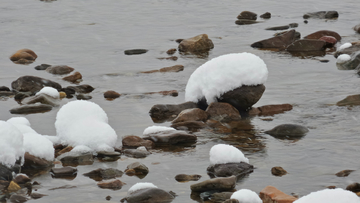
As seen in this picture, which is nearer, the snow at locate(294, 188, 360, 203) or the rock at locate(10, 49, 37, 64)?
the snow at locate(294, 188, 360, 203)

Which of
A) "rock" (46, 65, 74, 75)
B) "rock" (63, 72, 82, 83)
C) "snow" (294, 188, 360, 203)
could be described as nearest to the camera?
"snow" (294, 188, 360, 203)

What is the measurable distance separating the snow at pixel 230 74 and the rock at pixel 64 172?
11.2 feet

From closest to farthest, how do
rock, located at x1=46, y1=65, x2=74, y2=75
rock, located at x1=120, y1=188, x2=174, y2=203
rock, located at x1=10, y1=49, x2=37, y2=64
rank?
rock, located at x1=120, y1=188, x2=174, y2=203, rock, located at x1=46, y1=65, x2=74, y2=75, rock, located at x1=10, y1=49, x2=37, y2=64

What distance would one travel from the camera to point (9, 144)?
20.3 feet

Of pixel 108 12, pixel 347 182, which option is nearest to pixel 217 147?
pixel 347 182

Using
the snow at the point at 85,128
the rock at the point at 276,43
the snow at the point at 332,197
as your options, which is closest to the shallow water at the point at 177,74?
the rock at the point at 276,43

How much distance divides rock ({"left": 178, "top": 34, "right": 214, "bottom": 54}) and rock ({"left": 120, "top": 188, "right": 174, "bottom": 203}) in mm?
10603

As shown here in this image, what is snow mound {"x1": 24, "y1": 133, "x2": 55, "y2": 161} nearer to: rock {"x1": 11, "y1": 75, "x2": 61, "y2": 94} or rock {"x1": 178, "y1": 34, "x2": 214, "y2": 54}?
rock {"x1": 11, "y1": 75, "x2": 61, "y2": 94}

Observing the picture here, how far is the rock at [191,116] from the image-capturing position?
29.3ft

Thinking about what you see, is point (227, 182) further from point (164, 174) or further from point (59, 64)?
point (59, 64)

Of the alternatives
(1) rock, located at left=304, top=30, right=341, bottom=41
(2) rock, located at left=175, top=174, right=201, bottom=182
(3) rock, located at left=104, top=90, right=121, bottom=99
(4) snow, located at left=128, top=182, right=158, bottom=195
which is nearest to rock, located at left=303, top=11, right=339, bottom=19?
(1) rock, located at left=304, top=30, right=341, bottom=41

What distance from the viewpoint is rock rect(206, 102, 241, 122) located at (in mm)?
9117

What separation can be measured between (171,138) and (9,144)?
245 centimetres

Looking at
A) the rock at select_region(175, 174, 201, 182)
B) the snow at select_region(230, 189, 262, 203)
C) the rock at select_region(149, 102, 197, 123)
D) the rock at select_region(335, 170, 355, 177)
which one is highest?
the snow at select_region(230, 189, 262, 203)
